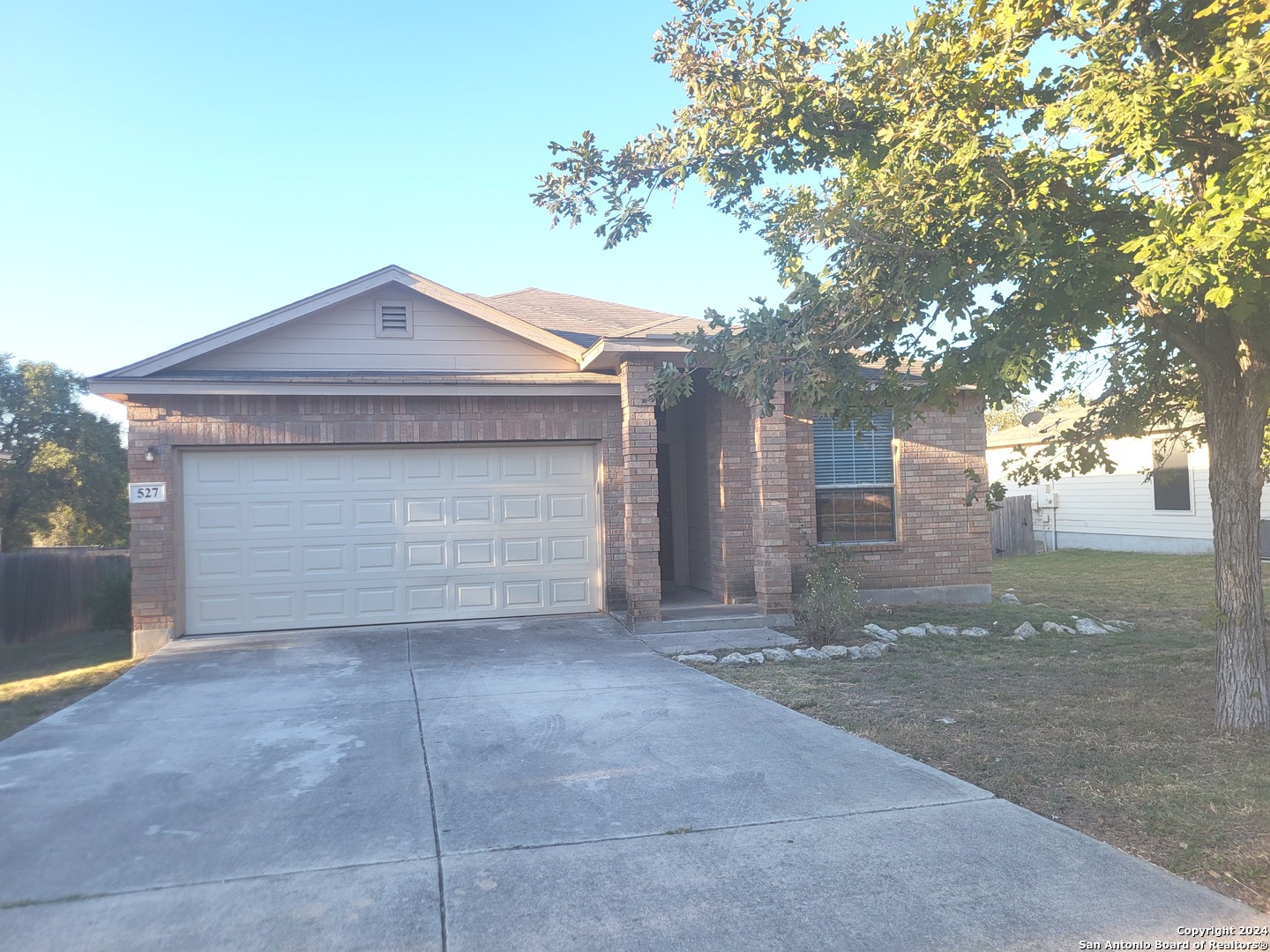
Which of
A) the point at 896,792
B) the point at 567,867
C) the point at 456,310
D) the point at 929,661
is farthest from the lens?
the point at 456,310

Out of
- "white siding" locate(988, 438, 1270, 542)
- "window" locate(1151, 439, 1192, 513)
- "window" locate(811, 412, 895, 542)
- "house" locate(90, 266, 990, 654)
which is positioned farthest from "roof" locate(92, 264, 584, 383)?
"window" locate(1151, 439, 1192, 513)

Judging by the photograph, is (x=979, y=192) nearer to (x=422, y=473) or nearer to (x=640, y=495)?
(x=640, y=495)

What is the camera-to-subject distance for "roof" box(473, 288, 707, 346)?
11625 mm

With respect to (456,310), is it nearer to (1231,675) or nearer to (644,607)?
(644,607)

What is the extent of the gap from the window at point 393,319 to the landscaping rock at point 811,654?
615 cm

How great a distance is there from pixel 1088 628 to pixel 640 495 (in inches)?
216

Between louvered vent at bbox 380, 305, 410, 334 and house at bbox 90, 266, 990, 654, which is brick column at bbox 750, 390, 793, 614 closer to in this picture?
house at bbox 90, 266, 990, 654

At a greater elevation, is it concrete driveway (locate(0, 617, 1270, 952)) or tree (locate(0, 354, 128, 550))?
tree (locate(0, 354, 128, 550))

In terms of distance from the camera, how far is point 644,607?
10891 millimetres

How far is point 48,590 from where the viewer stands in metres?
13.5

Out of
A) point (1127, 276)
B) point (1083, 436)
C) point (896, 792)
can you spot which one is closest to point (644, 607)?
point (1083, 436)

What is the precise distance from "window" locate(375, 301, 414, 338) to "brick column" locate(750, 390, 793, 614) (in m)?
4.46

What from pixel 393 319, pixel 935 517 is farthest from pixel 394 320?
pixel 935 517

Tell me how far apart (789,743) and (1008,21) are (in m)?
4.78
